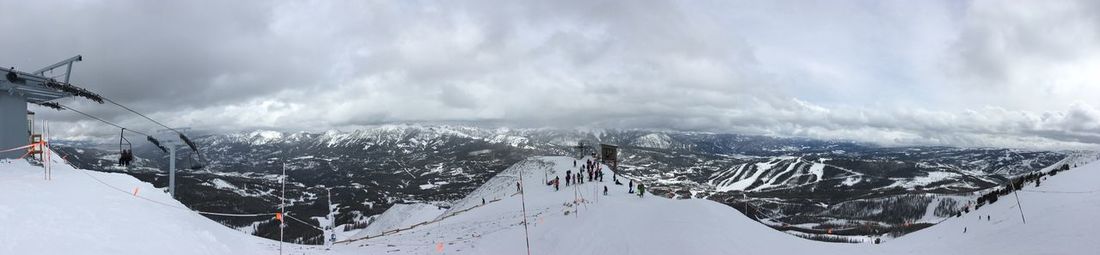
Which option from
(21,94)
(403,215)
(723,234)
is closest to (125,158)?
(21,94)

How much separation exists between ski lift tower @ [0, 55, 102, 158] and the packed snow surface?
115 inches

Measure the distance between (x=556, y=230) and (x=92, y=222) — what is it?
20.7 metres

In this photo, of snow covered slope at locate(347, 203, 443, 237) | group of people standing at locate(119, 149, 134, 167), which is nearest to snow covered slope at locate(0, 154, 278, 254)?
group of people standing at locate(119, 149, 134, 167)

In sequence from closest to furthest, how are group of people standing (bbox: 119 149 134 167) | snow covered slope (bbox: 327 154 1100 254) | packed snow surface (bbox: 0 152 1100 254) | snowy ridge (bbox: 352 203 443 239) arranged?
→ 1. packed snow surface (bbox: 0 152 1100 254)
2. snow covered slope (bbox: 327 154 1100 254)
3. group of people standing (bbox: 119 149 134 167)
4. snowy ridge (bbox: 352 203 443 239)

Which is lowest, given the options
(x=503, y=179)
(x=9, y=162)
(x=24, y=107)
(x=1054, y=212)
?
(x=503, y=179)

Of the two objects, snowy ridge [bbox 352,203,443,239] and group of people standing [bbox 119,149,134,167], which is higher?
group of people standing [bbox 119,149,134,167]

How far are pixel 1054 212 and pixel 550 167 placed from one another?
83276 millimetres

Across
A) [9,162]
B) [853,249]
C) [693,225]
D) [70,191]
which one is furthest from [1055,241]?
[9,162]

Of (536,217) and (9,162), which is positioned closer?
(9,162)

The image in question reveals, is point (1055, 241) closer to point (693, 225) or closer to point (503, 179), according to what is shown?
point (693, 225)

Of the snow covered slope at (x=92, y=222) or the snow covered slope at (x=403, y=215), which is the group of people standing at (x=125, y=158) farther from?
the snow covered slope at (x=403, y=215)

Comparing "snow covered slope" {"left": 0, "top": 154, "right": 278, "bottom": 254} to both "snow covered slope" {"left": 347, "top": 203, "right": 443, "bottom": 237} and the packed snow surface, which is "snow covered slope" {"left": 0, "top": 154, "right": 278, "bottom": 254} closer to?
the packed snow surface

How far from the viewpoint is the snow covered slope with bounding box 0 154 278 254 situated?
13.1 m

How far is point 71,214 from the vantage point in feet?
50.4
